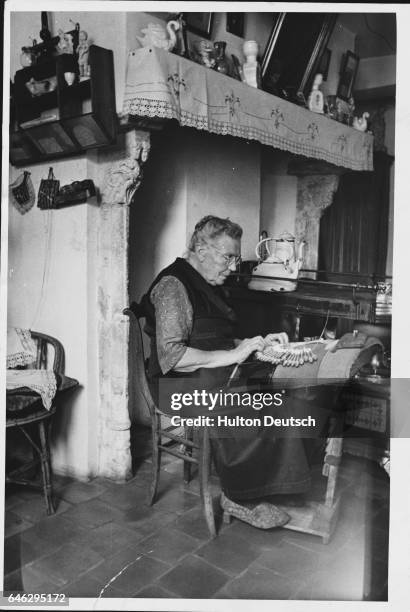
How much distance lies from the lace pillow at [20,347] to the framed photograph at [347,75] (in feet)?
8.03

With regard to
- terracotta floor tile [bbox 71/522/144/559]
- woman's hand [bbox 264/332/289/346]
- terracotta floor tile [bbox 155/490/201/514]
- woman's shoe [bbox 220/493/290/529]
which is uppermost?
woman's hand [bbox 264/332/289/346]

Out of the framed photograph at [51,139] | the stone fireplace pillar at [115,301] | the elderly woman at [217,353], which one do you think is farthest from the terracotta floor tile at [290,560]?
the framed photograph at [51,139]

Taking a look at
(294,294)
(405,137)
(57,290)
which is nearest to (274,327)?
(294,294)

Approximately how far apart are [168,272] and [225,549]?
1107mm

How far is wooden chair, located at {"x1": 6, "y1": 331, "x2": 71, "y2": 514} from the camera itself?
2070mm

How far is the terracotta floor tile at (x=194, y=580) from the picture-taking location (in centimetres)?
173

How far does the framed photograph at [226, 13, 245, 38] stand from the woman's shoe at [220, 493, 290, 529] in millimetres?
2269

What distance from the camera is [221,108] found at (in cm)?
223

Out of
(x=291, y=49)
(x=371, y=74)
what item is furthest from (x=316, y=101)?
(x=371, y=74)

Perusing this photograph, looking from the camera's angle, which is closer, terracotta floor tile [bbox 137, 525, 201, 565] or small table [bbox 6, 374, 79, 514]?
terracotta floor tile [bbox 137, 525, 201, 565]

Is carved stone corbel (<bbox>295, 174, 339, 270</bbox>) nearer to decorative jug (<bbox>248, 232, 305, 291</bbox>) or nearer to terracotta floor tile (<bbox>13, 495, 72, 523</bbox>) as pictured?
decorative jug (<bbox>248, 232, 305, 291</bbox>)

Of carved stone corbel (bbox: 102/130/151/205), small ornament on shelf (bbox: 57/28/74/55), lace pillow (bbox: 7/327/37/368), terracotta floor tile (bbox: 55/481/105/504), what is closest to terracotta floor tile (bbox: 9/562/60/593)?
terracotta floor tile (bbox: 55/481/105/504)

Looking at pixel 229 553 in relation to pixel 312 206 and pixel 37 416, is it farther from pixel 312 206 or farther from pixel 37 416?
pixel 312 206

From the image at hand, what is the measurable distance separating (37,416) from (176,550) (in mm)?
774
